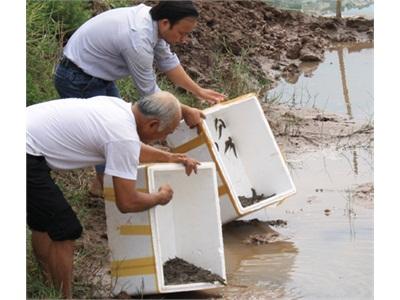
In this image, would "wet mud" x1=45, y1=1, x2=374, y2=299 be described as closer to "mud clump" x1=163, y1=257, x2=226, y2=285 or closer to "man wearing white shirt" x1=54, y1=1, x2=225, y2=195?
"mud clump" x1=163, y1=257, x2=226, y2=285

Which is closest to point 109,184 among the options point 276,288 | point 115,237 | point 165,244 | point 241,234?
point 115,237

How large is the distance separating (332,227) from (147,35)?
1837 mm

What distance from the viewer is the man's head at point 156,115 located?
16.0ft

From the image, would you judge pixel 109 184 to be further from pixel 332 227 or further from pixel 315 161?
pixel 315 161

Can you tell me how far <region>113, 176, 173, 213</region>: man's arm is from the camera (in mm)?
4797

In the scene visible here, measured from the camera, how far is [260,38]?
12.3 metres

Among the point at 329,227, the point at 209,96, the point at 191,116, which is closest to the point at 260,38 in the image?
the point at 329,227

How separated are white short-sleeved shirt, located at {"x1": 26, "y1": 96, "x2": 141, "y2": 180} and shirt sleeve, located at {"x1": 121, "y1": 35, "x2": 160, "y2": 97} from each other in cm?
77

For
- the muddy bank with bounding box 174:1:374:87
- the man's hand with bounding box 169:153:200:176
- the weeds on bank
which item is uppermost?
the muddy bank with bounding box 174:1:374:87

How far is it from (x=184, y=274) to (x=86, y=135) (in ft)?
3.48

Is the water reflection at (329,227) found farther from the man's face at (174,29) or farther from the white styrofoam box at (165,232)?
the man's face at (174,29)

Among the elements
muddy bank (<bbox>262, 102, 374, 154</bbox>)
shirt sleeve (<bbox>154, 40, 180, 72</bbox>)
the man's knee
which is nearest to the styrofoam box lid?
the man's knee

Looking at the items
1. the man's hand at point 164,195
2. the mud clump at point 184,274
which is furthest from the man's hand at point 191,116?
the man's hand at point 164,195

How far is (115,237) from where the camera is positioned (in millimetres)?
5258
